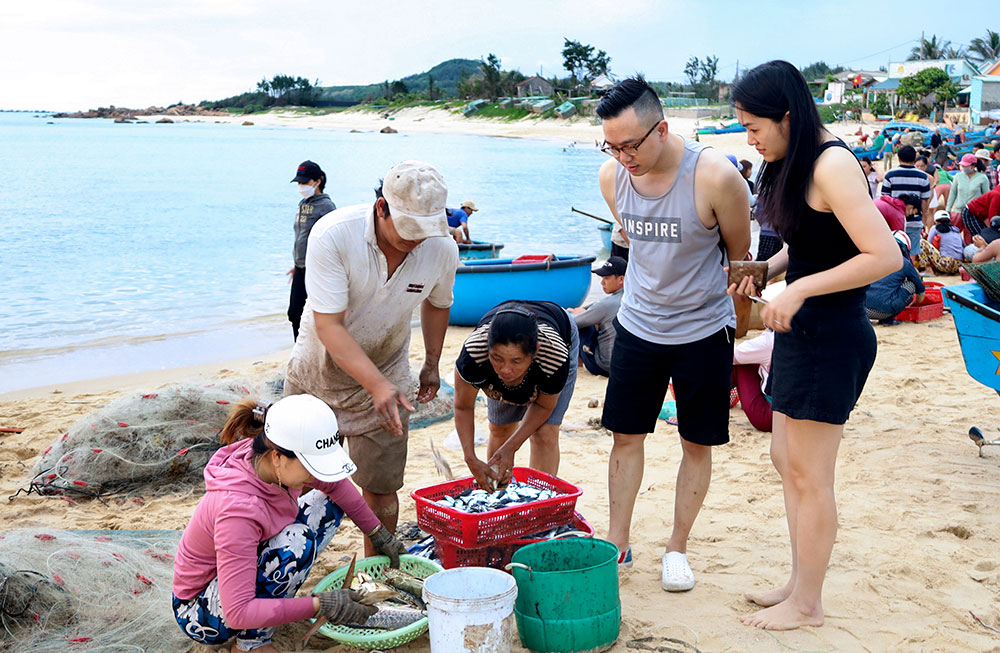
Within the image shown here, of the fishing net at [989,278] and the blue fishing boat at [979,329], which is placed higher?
the fishing net at [989,278]

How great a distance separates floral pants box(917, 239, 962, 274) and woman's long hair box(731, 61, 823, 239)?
9802 millimetres

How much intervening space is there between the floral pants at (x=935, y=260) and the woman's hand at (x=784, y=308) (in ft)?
32.6

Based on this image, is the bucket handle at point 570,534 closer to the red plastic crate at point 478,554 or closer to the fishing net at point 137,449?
the red plastic crate at point 478,554

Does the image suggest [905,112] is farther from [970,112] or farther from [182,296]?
[182,296]

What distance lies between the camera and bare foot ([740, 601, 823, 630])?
3.02 metres

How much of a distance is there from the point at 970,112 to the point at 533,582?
5339 centimetres

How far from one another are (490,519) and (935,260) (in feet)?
33.3

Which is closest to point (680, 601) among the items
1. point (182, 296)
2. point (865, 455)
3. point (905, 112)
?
point (865, 455)

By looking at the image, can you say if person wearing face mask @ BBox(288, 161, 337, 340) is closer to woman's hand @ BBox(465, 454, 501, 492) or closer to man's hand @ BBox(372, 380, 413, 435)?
woman's hand @ BBox(465, 454, 501, 492)

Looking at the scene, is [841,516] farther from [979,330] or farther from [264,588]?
[264,588]

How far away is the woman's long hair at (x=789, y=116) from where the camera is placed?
2646mm

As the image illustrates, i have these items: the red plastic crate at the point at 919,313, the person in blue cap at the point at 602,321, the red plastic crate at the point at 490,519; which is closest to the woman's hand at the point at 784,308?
the red plastic crate at the point at 490,519

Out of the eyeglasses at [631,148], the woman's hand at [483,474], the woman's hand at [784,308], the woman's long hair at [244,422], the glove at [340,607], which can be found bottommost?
the glove at [340,607]

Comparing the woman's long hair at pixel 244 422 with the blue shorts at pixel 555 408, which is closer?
the woman's long hair at pixel 244 422
